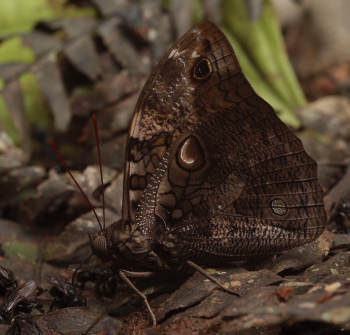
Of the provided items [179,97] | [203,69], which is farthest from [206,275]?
[203,69]

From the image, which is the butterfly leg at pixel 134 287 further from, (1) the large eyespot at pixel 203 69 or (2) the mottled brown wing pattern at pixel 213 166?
(1) the large eyespot at pixel 203 69

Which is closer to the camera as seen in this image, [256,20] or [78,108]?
[78,108]

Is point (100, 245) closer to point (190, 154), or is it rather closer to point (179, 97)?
point (190, 154)

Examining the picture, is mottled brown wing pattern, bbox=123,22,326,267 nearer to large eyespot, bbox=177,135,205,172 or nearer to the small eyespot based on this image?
large eyespot, bbox=177,135,205,172

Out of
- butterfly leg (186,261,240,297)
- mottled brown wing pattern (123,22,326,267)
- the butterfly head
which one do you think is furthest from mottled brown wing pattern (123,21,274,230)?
butterfly leg (186,261,240,297)

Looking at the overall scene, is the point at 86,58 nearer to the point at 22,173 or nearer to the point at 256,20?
the point at 22,173

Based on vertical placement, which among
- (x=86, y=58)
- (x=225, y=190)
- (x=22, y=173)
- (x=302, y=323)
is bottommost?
(x=302, y=323)

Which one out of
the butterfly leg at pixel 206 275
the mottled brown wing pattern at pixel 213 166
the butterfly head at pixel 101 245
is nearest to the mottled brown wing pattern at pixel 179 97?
the mottled brown wing pattern at pixel 213 166

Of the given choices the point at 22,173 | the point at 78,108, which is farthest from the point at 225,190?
the point at 78,108
